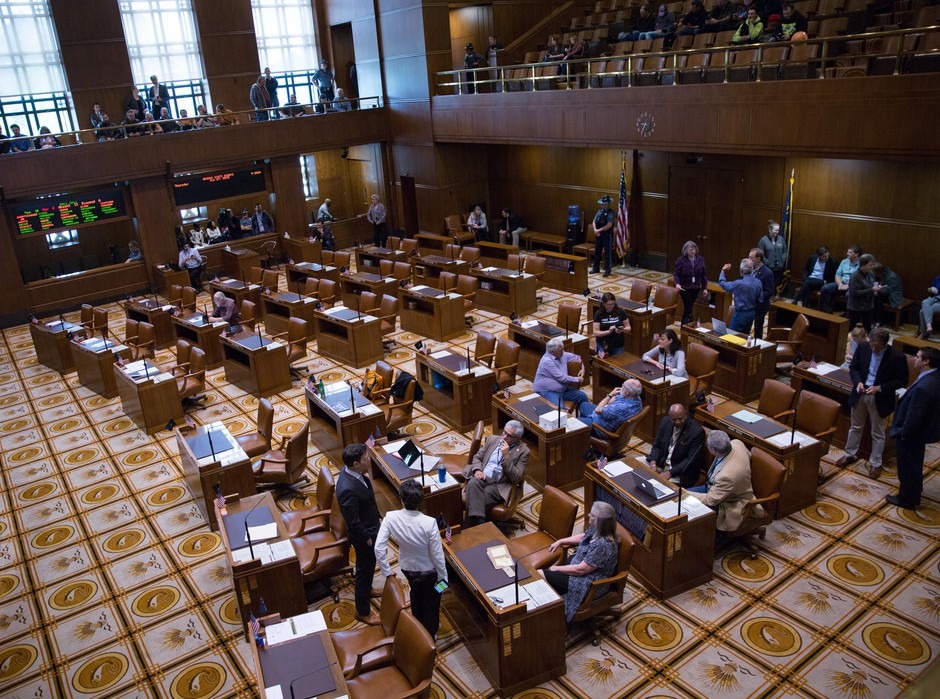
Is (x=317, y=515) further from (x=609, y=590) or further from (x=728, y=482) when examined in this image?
(x=728, y=482)

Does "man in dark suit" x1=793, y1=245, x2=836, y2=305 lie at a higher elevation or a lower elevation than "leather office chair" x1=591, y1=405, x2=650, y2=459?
higher

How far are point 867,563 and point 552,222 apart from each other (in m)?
12.6

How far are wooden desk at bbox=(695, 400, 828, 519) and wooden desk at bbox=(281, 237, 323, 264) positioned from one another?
39.8 feet

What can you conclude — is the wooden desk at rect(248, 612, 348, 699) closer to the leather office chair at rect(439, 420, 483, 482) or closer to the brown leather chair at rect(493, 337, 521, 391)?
the leather office chair at rect(439, 420, 483, 482)

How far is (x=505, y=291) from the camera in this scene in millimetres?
12930

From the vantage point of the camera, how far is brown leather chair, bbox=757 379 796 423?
7.43 metres

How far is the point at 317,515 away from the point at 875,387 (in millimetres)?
5286

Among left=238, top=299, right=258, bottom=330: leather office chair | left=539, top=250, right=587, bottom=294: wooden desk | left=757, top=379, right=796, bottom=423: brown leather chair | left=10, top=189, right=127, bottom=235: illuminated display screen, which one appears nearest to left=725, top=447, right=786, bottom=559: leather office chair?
left=757, top=379, right=796, bottom=423: brown leather chair

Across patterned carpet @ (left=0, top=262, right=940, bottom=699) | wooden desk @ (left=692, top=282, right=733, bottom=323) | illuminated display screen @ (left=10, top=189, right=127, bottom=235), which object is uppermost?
illuminated display screen @ (left=10, top=189, right=127, bottom=235)

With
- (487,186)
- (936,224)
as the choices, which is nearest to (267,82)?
(487,186)

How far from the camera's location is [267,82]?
17625 mm

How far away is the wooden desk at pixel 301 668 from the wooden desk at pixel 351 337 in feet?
21.5

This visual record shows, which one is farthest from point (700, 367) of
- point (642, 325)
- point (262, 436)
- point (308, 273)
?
point (308, 273)

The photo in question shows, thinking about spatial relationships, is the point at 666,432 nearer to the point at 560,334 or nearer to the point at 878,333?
the point at 878,333
